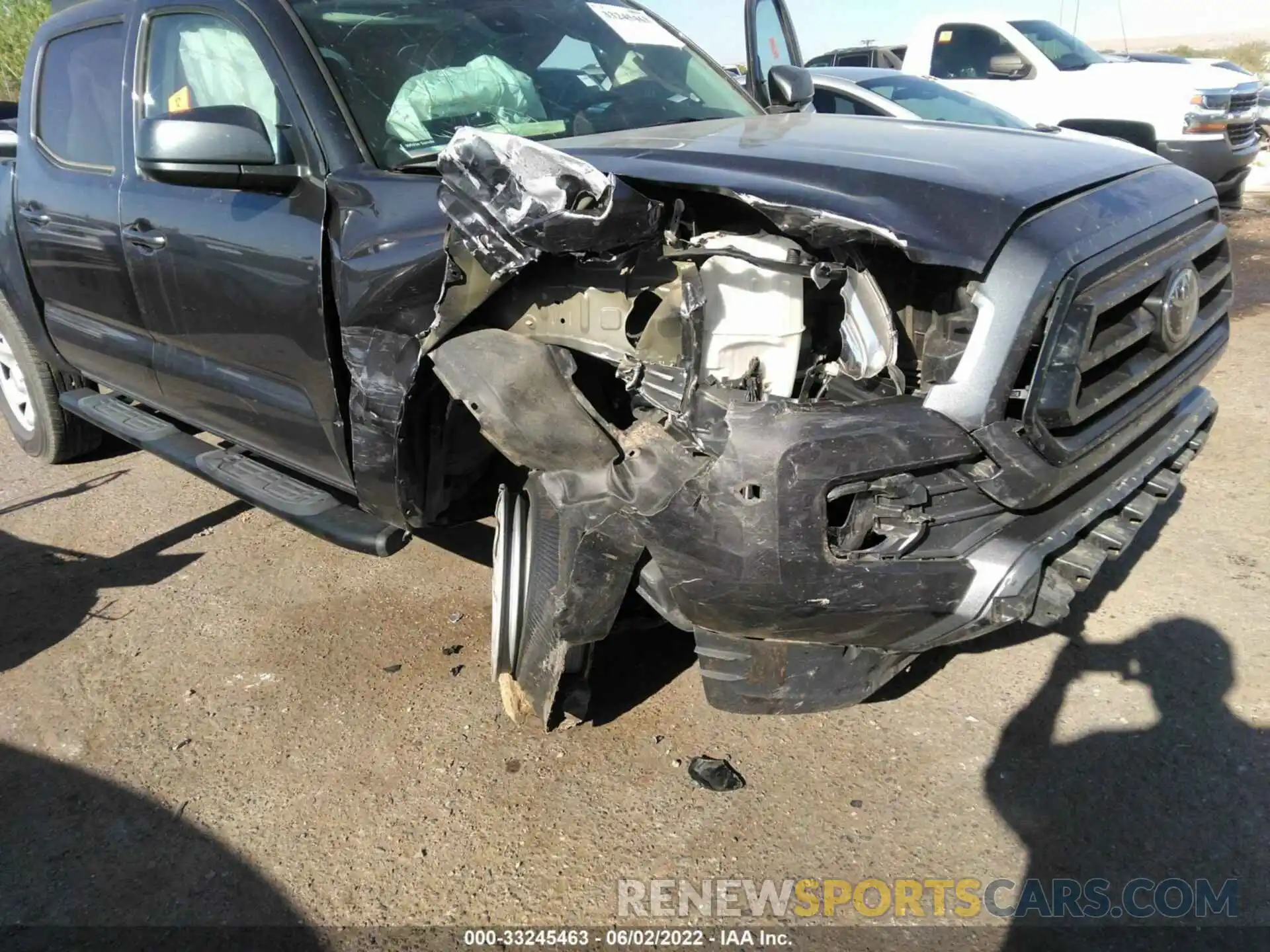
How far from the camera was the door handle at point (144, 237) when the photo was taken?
329cm

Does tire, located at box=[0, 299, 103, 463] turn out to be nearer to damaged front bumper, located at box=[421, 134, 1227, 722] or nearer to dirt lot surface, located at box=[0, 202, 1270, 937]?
dirt lot surface, located at box=[0, 202, 1270, 937]

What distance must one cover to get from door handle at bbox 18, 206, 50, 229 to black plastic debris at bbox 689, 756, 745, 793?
3470mm

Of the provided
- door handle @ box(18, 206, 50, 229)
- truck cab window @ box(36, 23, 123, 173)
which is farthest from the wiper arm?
door handle @ box(18, 206, 50, 229)

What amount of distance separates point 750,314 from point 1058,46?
9.73 m

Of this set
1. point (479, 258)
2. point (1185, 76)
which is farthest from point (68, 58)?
point (1185, 76)

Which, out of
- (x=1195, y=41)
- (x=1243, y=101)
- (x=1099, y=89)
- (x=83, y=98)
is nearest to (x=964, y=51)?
(x=1099, y=89)

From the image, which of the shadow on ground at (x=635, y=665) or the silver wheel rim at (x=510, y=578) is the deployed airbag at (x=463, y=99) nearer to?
the silver wheel rim at (x=510, y=578)

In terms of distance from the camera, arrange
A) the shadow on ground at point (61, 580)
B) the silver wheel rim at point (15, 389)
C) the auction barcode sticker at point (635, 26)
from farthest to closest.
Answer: the silver wheel rim at point (15, 389), the auction barcode sticker at point (635, 26), the shadow on ground at point (61, 580)

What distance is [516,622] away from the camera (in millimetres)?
2713

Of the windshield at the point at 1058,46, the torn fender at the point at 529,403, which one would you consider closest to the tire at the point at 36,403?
the torn fender at the point at 529,403

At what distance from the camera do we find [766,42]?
4.54 meters

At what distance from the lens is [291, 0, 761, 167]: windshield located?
2.83 meters

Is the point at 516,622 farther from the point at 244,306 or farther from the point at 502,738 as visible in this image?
the point at 244,306

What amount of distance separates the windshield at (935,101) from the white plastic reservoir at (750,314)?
5997mm
